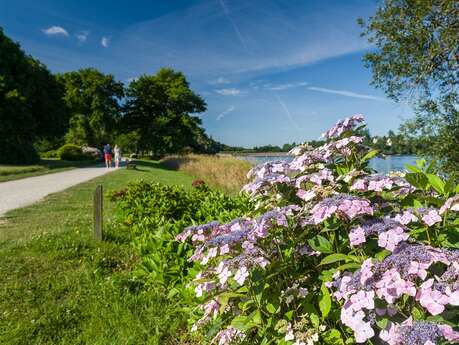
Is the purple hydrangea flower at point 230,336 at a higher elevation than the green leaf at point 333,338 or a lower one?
lower

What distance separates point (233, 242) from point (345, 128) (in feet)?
3.98

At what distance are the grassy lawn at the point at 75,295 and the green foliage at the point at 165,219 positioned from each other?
24cm

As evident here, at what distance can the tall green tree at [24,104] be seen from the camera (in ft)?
79.6

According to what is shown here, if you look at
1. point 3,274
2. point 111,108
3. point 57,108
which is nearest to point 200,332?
point 3,274

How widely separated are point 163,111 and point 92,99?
28.3ft

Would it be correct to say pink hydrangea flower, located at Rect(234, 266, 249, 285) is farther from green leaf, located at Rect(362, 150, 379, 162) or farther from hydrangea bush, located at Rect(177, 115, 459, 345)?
green leaf, located at Rect(362, 150, 379, 162)

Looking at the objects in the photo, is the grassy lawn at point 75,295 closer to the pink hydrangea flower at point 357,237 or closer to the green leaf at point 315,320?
the green leaf at point 315,320

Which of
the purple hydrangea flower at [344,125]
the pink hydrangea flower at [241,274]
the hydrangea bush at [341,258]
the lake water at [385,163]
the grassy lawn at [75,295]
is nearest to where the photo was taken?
the hydrangea bush at [341,258]

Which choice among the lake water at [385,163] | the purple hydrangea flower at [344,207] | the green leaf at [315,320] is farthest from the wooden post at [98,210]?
the purple hydrangea flower at [344,207]

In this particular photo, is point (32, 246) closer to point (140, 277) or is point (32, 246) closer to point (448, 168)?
point (140, 277)

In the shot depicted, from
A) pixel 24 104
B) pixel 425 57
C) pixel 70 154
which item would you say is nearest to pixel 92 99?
pixel 70 154

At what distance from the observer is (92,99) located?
43094 millimetres

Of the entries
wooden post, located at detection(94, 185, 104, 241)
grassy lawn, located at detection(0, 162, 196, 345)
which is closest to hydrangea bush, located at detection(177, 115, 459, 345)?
grassy lawn, located at detection(0, 162, 196, 345)

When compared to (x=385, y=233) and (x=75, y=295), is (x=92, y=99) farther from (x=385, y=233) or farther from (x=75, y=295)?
(x=385, y=233)
